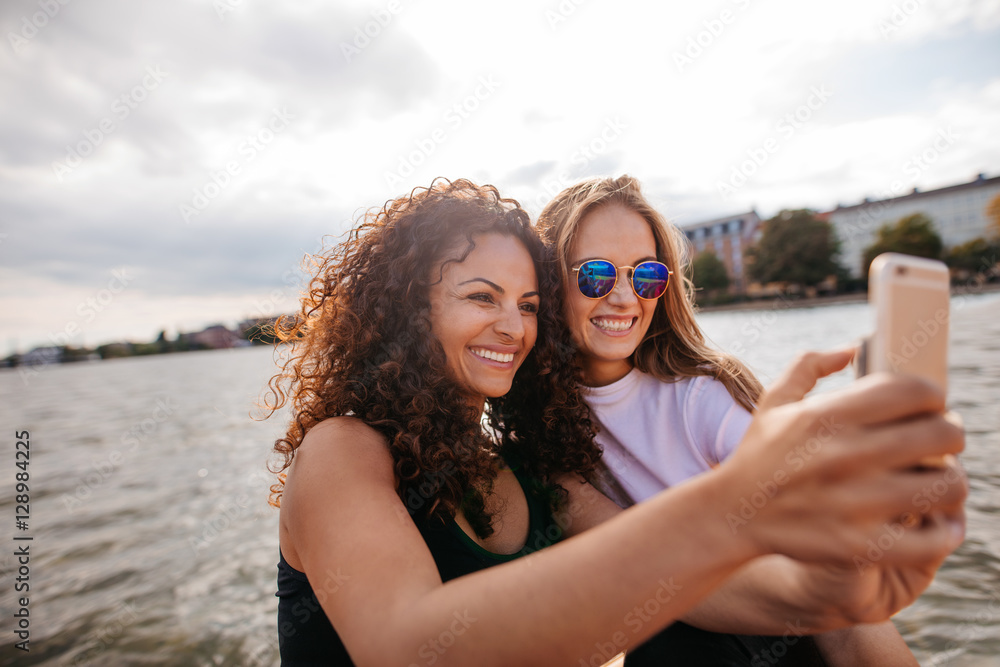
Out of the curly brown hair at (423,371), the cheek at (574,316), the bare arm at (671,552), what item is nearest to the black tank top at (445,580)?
the curly brown hair at (423,371)

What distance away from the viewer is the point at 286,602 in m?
2.17

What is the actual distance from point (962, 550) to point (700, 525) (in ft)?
24.3

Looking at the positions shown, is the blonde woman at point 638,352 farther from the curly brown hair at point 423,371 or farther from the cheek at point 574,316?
the curly brown hair at point 423,371

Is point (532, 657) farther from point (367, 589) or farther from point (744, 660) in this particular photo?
point (744, 660)

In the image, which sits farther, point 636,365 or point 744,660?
point 636,365

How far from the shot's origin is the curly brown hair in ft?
7.71

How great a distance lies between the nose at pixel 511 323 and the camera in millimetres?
2668

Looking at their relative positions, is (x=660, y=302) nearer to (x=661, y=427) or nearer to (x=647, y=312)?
(x=647, y=312)

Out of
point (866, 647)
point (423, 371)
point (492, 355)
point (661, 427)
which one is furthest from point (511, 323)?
point (866, 647)

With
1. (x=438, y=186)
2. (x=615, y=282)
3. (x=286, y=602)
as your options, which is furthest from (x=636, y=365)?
Result: (x=286, y=602)

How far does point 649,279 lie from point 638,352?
561 millimetres

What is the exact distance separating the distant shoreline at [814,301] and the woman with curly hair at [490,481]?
5318 cm

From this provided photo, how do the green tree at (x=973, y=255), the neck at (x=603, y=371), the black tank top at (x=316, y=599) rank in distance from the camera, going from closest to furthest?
the black tank top at (x=316, y=599) → the neck at (x=603, y=371) → the green tree at (x=973, y=255)

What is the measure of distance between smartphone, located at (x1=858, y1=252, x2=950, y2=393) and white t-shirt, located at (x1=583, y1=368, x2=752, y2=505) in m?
2.08
